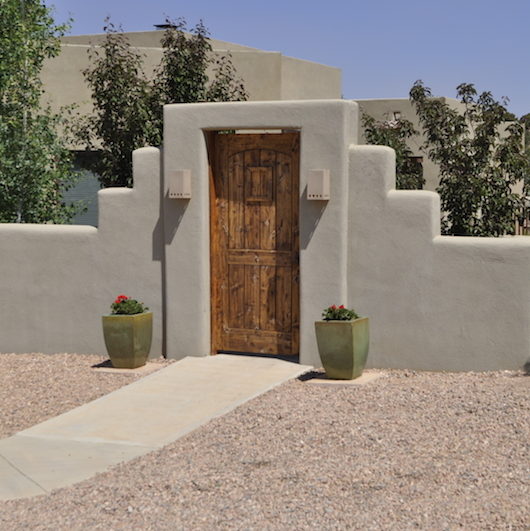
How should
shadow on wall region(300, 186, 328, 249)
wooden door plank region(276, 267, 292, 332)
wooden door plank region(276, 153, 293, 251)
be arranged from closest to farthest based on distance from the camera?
shadow on wall region(300, 186, 328, 249), wooden door plank region(276, 153, 293, 251), wooden door plank region(276, 267, 292, 332)

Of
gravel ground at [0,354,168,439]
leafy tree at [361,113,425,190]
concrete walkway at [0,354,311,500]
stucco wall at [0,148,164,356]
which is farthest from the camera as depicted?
leafy tree at [361,113,425,190]

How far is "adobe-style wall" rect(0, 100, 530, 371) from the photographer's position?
1063 centimetres

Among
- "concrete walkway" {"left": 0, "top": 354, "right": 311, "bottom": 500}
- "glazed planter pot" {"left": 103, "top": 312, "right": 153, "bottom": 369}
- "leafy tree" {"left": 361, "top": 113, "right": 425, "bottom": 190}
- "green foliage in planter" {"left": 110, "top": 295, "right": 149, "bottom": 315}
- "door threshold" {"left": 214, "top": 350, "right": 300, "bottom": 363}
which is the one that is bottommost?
"concrete walkway" {"left": 0, "top": 354, "right": 311, "bottom": 500}

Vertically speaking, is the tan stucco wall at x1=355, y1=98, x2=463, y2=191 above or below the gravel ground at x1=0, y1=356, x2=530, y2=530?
above

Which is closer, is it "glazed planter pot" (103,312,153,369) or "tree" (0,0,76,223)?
"glazed planter pot" (103,312,153,369)

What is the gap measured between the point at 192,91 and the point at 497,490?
1228 cm

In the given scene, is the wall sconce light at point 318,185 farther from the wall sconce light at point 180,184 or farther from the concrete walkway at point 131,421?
the concrete walkway at point 131,421

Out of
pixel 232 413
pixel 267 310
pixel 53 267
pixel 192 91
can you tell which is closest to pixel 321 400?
pixel 232 413

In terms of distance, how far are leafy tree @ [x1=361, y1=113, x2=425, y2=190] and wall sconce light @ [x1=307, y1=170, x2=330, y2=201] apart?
587 centimetres

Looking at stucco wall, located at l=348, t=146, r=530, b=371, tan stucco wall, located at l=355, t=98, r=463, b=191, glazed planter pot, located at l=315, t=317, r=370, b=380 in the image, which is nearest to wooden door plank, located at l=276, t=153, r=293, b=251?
stucco wall, located at l=348, t=146, r=530, b=371

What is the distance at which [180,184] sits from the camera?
1154cm

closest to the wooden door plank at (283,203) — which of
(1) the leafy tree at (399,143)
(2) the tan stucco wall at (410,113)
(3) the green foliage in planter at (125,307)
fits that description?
(3) the green foliage in planter at (125,307)

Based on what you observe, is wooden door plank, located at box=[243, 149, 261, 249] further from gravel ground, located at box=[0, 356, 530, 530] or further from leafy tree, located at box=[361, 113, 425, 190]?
leafy tree, located at box=[361, 113, 425, 190]

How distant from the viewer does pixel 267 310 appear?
11633 millimetres
